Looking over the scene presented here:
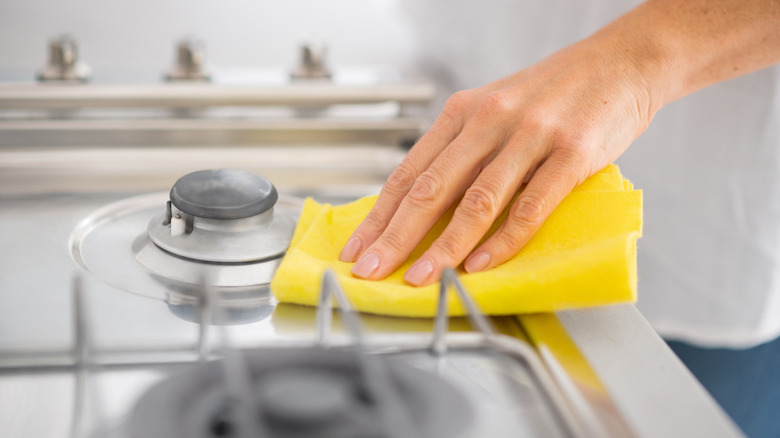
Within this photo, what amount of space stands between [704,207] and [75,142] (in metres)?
0.70

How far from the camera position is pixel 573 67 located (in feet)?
2.05

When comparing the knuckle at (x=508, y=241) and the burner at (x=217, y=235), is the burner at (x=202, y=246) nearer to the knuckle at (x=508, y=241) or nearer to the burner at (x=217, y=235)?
the burner at (x=217, y=235)

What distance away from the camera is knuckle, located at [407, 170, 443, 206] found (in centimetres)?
56

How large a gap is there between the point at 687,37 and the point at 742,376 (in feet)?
Result: 1.72

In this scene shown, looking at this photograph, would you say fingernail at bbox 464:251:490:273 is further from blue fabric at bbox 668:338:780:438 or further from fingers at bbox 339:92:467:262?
blue fabric at bbox 668:338:780:438

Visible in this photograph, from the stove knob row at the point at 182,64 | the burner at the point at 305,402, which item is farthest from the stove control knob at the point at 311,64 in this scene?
the burner at the point at 305,402

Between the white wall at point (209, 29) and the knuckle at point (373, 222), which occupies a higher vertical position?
the knuckle at point (373, 222)

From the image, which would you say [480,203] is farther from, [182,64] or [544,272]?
[182,64]

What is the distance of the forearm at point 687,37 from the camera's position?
0.64 meters

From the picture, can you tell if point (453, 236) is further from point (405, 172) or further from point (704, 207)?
point (704, 207)

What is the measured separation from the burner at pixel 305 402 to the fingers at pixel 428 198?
121mm

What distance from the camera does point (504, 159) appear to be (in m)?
0.57

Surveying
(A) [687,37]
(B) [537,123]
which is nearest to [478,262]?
(B) [537,123]

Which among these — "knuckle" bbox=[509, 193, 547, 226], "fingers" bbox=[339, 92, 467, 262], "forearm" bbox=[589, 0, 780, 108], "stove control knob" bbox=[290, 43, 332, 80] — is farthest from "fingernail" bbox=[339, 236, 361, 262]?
"stove control knob" bbox=[290, 43, 332, 80]
